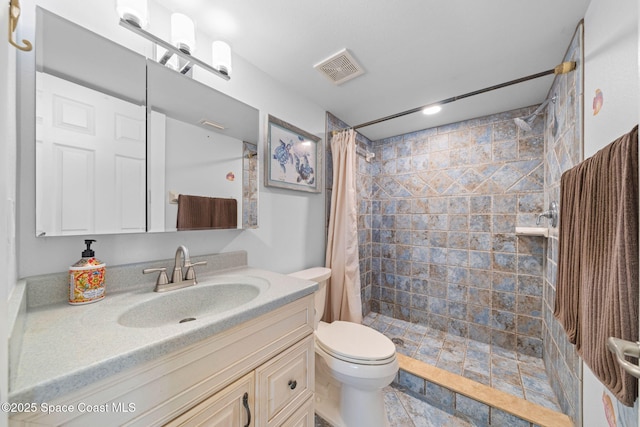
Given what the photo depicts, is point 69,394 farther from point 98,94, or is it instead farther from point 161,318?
point 98,94

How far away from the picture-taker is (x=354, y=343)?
1.33 meters

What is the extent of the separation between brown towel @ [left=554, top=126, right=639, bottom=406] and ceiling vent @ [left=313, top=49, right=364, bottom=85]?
1178 millimetres

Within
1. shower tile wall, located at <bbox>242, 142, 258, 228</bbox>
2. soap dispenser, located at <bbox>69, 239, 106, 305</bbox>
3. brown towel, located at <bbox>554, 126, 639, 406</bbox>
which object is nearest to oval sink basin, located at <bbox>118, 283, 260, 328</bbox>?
soap dispenser, located at <bbox>69, 239, 106, 305</bbox>

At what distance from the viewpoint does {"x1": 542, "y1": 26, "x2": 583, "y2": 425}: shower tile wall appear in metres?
1.12

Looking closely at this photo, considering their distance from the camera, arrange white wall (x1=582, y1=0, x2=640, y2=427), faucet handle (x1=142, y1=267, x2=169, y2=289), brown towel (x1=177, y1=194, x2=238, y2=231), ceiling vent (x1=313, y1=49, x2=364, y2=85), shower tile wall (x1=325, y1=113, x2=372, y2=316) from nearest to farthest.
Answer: white wall (x1=582, y1=0, x2=640, y2=427) < faucet handle (x1=142, y1=267, x2=169, y2=289) < brown towel (x1=177, y1=194, x2=238, y2=231) < ceiling vent (x1=313, y1=49, x2=364, y2=85) < shower tile wall (x1=325, y1=113, x2=372, y2=316)

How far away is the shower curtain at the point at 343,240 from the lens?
6.03ft

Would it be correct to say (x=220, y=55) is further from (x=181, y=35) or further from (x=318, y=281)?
(x=318, y=281)

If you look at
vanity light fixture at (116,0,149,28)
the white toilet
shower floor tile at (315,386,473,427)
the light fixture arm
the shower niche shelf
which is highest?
vanity light fixture at (116,0,149,28)

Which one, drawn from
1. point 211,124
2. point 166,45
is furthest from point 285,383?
point 166,45

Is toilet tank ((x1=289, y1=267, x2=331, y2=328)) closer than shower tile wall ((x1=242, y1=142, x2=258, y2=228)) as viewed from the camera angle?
No

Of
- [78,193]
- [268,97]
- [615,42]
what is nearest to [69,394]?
[78,193]

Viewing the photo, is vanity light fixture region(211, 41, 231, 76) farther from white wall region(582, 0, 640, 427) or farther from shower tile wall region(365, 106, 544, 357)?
shower tile wall region(365, 106, 544, 357)

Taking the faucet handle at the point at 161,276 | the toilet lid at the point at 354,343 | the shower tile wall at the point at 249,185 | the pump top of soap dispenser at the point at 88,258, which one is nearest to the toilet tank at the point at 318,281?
the toilet lid at the point at 354,343

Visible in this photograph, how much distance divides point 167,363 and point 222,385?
198mm
